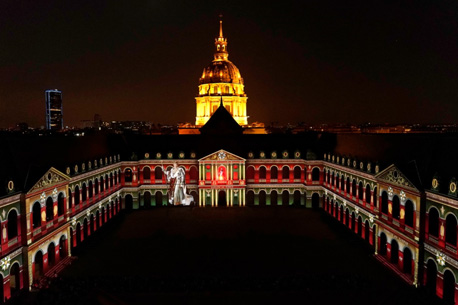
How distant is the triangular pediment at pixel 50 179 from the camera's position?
107 ft

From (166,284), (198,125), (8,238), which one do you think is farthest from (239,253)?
(198,125)

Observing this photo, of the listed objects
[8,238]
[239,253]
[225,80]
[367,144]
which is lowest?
[239,253]

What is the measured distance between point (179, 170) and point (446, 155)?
29.4 m

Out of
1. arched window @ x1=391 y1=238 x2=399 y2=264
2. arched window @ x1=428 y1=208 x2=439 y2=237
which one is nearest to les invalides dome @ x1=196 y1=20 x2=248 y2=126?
arched window @ x1=391 y1=238 x2=399 y2=264

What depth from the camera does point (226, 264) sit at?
3716cm

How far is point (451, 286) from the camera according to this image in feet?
93.1

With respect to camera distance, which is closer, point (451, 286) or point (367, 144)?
point (451, 286)

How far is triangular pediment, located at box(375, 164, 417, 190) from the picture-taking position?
108ft

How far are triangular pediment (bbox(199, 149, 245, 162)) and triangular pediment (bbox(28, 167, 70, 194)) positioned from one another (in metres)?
25.8

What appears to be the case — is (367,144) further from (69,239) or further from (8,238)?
(8,238)

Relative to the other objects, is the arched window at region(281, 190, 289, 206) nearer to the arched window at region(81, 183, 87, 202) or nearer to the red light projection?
the red light projection

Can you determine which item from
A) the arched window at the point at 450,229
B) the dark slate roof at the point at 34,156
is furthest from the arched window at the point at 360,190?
the dark slate roof at the point at 34,156

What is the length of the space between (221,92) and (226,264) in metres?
67.6

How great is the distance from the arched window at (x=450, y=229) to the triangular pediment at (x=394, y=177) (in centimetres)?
408
